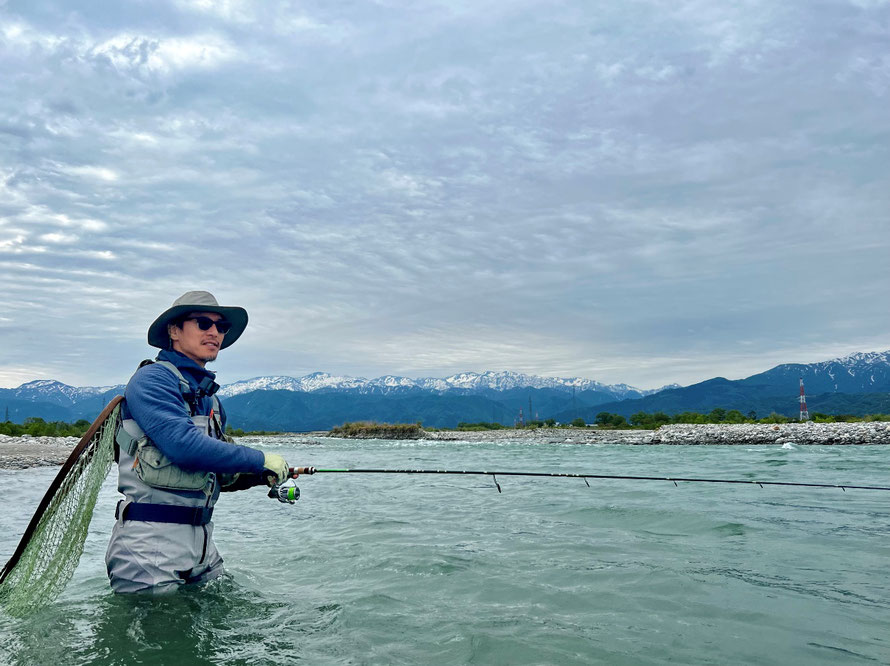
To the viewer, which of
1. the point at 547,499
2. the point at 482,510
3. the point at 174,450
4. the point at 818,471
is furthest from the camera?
the point at 818,471

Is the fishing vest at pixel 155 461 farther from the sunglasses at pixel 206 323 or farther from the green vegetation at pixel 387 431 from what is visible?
the green vegetation at pixel 387 431

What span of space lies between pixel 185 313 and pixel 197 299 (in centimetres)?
16

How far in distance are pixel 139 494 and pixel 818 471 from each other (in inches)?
928

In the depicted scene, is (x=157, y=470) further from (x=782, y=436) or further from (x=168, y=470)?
(x=782, y=436)

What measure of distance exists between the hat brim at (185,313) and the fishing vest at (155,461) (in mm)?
390

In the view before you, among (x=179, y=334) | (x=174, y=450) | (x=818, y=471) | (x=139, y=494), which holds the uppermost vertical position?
(x=179, y=334)

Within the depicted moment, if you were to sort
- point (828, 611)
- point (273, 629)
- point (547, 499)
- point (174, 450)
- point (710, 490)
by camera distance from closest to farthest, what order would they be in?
point (174, 450), point (273, 629), point (828, 611), point (547, 499), point (710, 490)

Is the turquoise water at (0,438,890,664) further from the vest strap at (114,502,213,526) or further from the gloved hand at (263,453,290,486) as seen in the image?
the gloved hand at (263,453,290,486)

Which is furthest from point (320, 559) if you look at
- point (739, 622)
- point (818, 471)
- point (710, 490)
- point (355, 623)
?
point (818, 471)

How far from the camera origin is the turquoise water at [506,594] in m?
4.11

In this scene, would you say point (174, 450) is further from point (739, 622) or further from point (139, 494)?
point (739, 622)

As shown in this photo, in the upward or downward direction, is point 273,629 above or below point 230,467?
below

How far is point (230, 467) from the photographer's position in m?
4.10

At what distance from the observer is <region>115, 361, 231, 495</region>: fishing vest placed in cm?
413
